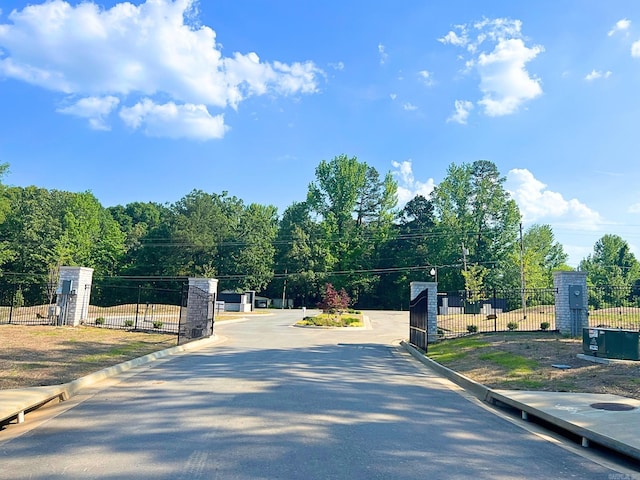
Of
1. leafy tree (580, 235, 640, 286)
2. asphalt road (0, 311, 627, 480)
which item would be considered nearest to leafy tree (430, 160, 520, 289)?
leafy tree (580, 235, 640, 286)

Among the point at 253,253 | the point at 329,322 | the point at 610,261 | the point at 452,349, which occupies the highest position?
the point at 610,261

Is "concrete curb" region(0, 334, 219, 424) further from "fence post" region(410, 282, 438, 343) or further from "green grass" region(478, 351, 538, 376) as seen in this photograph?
"fence post" region(410, 282, 438, 343)

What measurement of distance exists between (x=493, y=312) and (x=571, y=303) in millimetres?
21399

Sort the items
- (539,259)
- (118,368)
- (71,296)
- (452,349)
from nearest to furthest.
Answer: (118,368), (452,349), (71,296), (539,259)

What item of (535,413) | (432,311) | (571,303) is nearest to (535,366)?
(535,413)

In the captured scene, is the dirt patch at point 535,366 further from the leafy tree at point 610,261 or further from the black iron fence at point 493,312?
the leafy tree at point 610,261

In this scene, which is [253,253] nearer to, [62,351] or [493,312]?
[493,312]

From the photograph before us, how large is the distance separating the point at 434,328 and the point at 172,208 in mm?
59881

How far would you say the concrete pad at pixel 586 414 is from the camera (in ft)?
18.4

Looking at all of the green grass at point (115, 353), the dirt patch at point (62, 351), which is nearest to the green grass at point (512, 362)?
the dirt patch at point (62, 351)

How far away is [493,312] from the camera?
37.4m

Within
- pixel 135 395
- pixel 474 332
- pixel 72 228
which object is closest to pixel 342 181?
pixel 72 228

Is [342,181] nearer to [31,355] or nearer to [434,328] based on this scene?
[434,328]

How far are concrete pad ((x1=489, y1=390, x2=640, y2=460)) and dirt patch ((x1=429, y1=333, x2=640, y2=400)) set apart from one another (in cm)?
76
